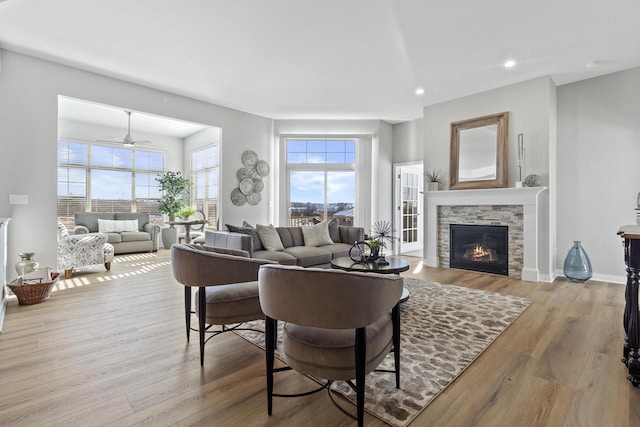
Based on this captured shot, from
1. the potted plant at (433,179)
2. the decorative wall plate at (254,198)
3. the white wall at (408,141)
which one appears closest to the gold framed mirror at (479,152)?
the potted plant at (433,179)

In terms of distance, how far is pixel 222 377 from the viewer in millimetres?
1973

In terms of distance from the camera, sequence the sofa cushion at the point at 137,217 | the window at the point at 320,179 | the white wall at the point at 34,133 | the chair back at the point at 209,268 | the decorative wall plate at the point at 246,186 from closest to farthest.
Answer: the chair back at the point at 209,268
the white wall at the point at 34,133
the decorative wall plate at the point at 246,186
the window at the point at 320,179
the sofa cushion at the point at 137,217

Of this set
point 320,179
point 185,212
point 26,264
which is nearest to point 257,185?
point 320,179

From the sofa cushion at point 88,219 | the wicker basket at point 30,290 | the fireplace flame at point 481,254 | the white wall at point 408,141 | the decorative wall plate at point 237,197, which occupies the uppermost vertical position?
the white wall at point 408,141

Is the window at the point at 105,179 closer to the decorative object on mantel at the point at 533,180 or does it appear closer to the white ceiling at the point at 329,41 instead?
the white ceiling at the point at 329,41

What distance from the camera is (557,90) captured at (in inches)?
189

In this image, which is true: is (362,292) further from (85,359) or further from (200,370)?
(85,359)

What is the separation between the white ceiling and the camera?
297 centimetres

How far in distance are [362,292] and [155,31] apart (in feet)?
12.2

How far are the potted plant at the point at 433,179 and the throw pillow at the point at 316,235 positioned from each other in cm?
203

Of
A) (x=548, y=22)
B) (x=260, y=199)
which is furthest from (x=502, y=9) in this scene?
(x=260, y=199)

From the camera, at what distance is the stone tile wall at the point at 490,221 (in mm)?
4648

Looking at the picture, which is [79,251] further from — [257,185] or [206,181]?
[206,181]

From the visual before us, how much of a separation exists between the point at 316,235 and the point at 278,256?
42.3 inches
